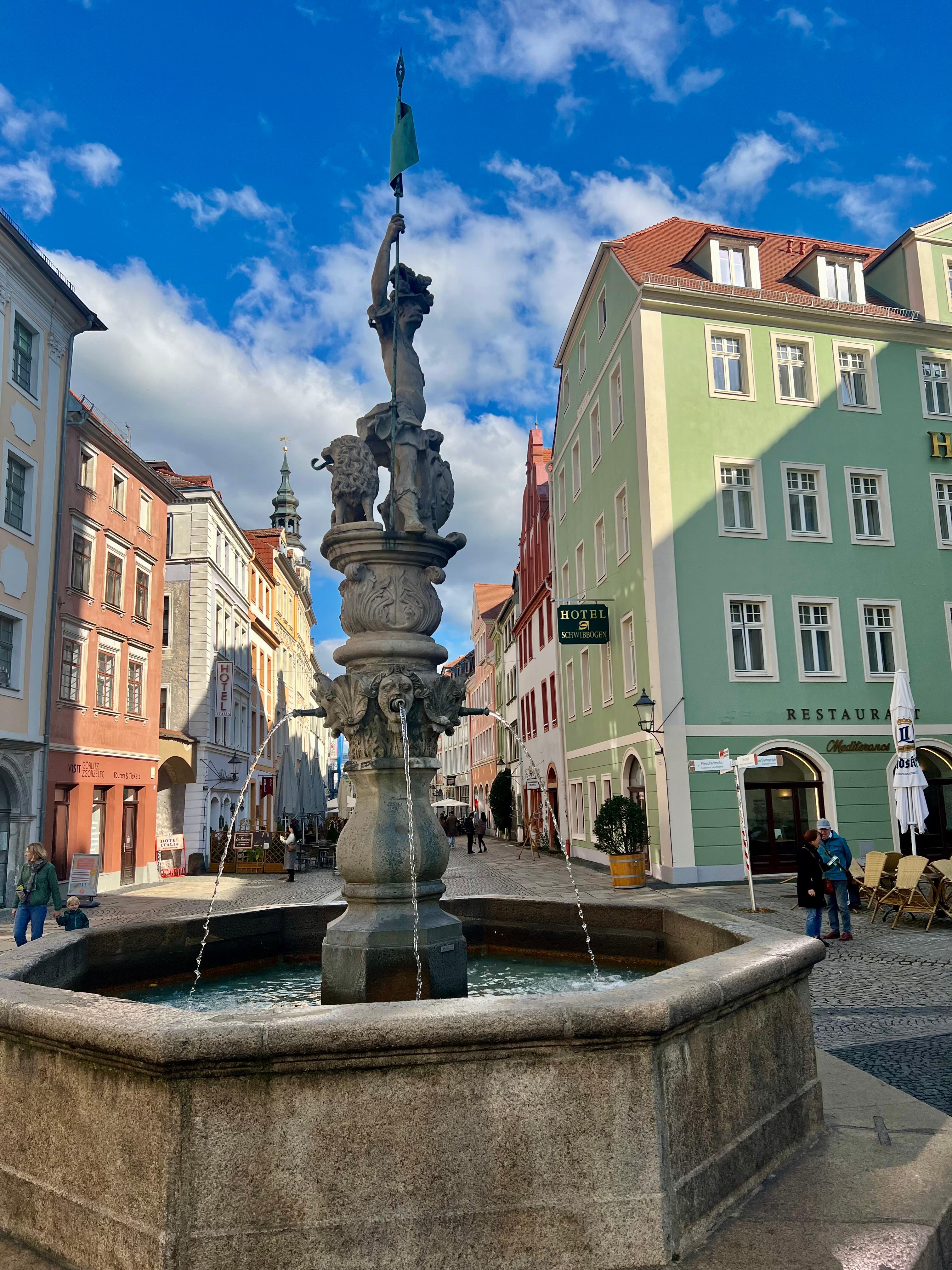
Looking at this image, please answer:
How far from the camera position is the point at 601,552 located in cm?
2781

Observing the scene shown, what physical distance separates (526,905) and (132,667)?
73.3 feet

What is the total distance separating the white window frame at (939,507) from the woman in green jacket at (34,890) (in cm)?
2196

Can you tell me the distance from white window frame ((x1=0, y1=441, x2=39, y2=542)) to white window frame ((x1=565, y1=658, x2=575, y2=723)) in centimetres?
1713

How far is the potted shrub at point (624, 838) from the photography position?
19484 millimetres

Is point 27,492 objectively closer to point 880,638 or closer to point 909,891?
point 909,891

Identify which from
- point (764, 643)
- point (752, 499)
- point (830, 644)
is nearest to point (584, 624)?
point (764, 643)

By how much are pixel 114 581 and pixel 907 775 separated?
2071cm

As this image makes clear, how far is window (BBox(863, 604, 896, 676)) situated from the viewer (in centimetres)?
2344

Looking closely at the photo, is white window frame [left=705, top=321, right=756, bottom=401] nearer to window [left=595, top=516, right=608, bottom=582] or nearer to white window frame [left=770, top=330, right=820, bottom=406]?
white window frame [left=770, top=330, right=820, bottom=406]

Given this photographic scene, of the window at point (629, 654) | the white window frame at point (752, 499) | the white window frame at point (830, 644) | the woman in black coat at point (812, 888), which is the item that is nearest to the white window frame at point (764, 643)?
the white window frame at point (830, 644)

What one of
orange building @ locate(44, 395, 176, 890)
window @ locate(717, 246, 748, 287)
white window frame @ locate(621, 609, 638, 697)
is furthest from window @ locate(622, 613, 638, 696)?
orange building @ locate(44, 395, 176, 890)

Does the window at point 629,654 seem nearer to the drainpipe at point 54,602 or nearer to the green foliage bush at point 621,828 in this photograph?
the green foliage bush at point 621,828

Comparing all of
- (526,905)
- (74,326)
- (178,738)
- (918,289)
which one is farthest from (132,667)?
(918,289)

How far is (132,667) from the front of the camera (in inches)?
1090
